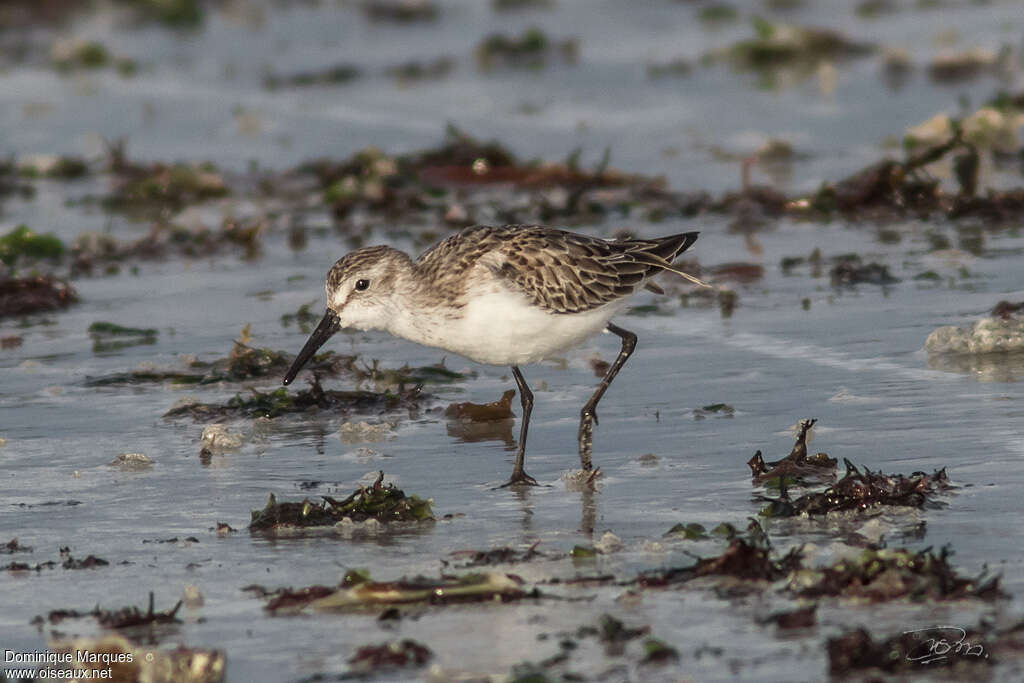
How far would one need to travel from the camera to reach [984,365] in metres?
7.86

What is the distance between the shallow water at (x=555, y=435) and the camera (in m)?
4.81

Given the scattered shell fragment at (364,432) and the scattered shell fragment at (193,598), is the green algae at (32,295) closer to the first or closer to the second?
the scattered shell fragment at (364,432)

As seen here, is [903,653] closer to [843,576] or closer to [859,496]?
[843,576]

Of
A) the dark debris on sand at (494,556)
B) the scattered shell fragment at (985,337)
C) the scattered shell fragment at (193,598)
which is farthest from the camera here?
the scattered shell fragment at (985,337)

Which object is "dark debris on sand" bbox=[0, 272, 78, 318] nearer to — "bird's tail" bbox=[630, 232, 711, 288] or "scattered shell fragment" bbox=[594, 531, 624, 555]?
"bird's tail" bbox=[630, 232, 711, 288]

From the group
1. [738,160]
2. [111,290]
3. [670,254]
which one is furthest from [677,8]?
[670,254]

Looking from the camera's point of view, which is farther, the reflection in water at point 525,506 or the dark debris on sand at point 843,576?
the reflection in water at point 525,506

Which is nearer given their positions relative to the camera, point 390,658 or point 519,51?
point 390,658

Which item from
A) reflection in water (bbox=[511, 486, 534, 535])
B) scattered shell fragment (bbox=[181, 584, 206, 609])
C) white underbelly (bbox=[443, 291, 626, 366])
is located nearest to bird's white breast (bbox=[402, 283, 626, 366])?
white underbelly (bbox=[443, 291, 626, 366])

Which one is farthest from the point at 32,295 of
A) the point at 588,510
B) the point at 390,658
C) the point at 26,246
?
the point at 390,658

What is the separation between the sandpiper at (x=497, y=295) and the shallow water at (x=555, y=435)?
A: 47cm

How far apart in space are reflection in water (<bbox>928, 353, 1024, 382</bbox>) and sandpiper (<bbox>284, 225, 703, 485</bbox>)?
165 centimetres

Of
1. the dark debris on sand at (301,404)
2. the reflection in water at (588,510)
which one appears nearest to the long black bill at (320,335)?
the dark debris on sand at (301,404)
